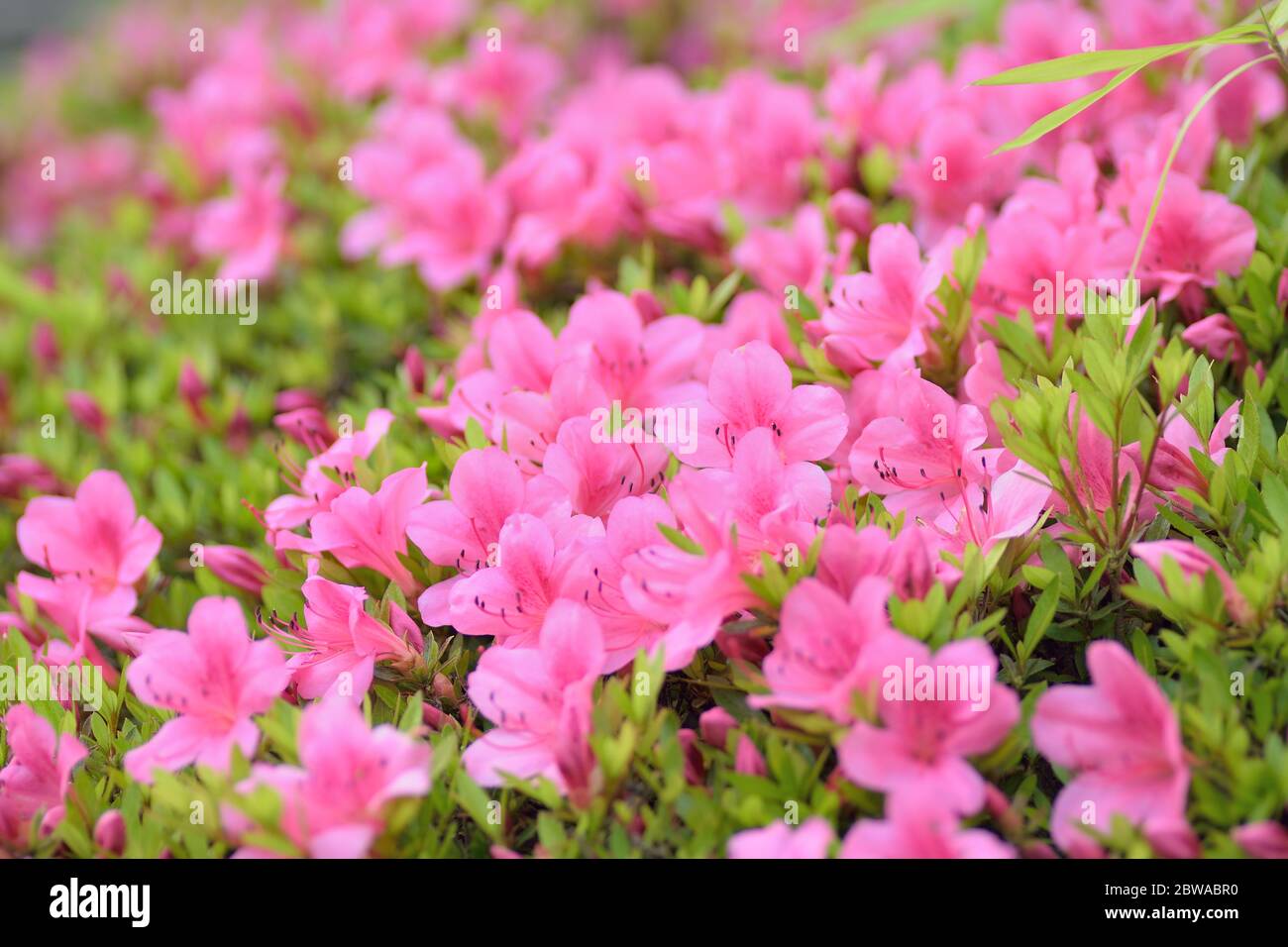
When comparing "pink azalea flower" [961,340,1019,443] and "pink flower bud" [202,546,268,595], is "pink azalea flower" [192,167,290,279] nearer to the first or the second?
"pink flower bud" [202,546,268,595]

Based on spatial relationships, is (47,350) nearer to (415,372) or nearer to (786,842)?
(415,372)

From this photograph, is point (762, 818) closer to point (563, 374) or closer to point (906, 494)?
point (906, 494)

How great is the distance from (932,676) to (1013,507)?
0.33 m

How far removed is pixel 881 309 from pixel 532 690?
796 mm

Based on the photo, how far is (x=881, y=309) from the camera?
1.74 meters

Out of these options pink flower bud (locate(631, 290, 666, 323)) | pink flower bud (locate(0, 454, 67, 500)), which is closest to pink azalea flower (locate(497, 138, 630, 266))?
pink flower bud (locate(631, 290, 666, 323))

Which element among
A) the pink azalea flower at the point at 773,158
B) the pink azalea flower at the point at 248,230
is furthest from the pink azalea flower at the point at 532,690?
the pink azalea flower at the point at 248,230

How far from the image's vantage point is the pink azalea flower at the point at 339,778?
1.25 meters

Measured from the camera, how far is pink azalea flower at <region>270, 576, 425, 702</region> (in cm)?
149

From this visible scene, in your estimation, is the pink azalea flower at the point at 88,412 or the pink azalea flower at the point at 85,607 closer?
the pink azalea flower at the point at 85,607

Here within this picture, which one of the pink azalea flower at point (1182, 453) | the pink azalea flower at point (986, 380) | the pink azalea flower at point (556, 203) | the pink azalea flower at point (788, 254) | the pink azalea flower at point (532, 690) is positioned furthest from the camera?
the pink azalea flower at point (556, 203)

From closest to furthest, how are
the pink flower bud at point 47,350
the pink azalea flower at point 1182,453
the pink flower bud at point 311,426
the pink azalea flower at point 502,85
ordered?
the pink azalea flower at point 1182,453 < the pink flower bud at point 311,426 < the pink flower bud at point 47,350 < the pink azalea flower at point 502,85

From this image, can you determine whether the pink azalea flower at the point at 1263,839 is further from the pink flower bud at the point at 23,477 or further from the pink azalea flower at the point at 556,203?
the pink flower bud at the point at 23,477

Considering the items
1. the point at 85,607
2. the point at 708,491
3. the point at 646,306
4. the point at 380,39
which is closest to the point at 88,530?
the point at 85,607
